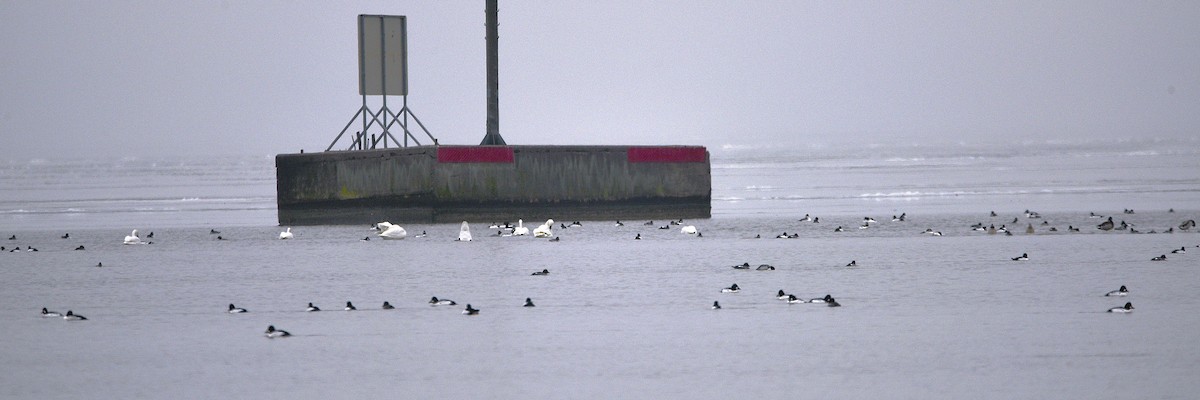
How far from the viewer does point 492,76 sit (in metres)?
41.7

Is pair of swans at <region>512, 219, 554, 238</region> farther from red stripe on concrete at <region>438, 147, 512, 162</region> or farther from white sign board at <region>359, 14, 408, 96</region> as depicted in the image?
white sign board at <region>359, 14, 408, 96</region>

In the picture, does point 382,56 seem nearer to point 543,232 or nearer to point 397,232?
point 397,232

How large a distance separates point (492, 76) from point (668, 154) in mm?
5039

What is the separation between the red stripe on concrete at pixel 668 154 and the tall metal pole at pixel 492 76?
3571 mm

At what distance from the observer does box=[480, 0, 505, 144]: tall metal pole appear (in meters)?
41.2

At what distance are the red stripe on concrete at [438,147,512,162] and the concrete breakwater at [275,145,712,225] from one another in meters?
0.02

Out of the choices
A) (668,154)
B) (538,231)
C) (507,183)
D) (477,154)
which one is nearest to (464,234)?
(538,231)

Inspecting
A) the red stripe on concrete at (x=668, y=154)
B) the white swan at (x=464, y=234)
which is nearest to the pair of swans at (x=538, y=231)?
the white swan at (x=464, y=234)

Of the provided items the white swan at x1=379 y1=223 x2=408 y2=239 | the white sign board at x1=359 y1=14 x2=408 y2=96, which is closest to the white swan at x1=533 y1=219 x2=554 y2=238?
the white swan at x1=379 y1=223 x2=408 y2=239

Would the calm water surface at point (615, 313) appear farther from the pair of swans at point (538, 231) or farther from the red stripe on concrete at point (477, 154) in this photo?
the red stripe on concrete at point (477, 154)

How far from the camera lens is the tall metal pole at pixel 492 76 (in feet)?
135

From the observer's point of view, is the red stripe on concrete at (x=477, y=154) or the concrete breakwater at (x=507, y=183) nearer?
the red stripe on concrete at (x=477, y=154)

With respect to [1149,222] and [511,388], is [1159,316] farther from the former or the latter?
[1149,222]

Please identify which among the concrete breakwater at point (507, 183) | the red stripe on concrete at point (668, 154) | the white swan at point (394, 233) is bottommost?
the white swan at point (394, 233)
